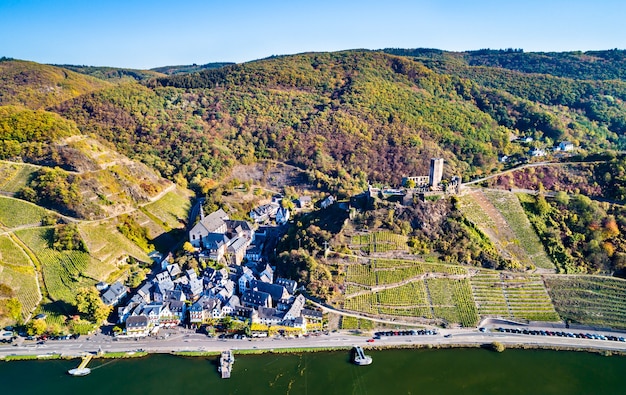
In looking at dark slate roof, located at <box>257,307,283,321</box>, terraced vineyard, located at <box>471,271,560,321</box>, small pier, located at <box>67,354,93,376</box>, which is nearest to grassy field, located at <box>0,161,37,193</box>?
small pier, located at <box>67,354,93,376</box>

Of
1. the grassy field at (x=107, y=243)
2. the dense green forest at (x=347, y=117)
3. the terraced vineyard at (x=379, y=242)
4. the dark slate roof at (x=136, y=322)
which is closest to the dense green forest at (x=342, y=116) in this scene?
the dense green forest at (x=347, y=117)

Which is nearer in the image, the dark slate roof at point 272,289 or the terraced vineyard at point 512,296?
the terraced vineyard at point 512,296

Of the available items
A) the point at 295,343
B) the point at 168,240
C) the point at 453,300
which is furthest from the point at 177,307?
the point at 453,300

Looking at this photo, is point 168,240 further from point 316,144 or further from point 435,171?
point 435,171

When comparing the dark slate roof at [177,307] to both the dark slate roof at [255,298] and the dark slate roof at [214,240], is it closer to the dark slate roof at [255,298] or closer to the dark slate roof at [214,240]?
the dark slate roof at [255,298]

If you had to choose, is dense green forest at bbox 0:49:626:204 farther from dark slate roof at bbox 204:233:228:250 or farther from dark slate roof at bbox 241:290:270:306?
dark slate roof at bbox 241:290:270:306

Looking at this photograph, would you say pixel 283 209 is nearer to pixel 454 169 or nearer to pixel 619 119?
pixel 454 169
